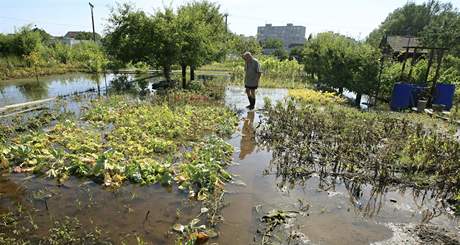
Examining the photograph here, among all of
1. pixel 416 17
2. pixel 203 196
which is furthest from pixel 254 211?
pixel 416 17

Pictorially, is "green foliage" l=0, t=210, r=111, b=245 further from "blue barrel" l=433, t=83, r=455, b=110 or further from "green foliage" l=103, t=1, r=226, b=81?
"blue barrel" l=433, t=83, r=455, b=110

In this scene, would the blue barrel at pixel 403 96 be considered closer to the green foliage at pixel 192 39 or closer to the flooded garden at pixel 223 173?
the flooded garden at pixel 223 173

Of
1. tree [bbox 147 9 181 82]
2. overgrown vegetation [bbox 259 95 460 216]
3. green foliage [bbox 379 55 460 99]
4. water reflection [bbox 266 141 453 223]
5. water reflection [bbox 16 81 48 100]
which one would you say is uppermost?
tree [bbox 147 9 181 82]

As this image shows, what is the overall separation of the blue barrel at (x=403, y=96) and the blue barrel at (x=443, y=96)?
116cm

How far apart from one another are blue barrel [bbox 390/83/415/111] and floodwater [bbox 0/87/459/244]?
789 centimetres

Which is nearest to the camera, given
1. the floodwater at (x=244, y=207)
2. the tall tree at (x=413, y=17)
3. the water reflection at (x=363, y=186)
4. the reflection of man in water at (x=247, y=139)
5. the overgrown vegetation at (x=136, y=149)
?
the floodwater at (x=244, y=207)

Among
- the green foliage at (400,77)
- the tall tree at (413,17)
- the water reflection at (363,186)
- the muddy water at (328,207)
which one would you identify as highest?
the tall tree at (413,17)

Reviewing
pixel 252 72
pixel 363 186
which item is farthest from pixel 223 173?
pixel 252 72

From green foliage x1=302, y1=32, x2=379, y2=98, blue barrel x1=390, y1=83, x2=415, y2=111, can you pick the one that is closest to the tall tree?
green foliage x1=302, y1=32, x2=379, y2=98

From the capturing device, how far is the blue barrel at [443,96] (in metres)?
11.8

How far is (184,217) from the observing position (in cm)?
390

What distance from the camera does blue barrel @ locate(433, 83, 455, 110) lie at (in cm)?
1181

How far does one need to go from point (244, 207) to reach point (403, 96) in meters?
9.86

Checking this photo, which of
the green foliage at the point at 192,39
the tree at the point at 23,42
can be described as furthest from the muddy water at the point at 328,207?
the tree at the point at 23,42
